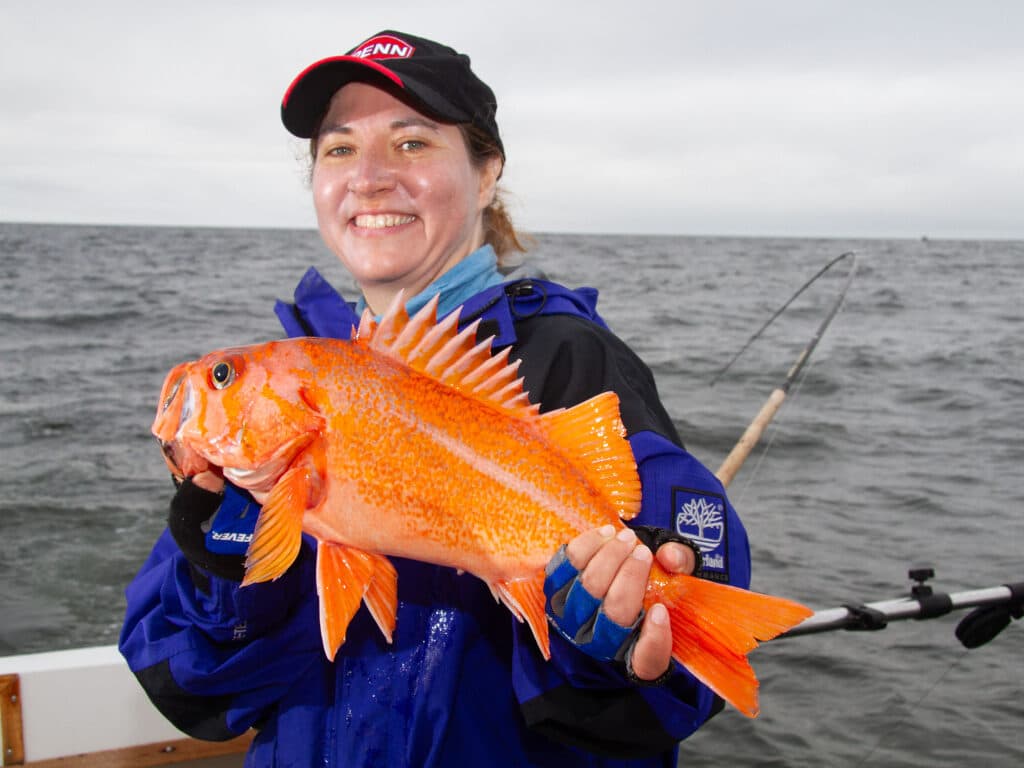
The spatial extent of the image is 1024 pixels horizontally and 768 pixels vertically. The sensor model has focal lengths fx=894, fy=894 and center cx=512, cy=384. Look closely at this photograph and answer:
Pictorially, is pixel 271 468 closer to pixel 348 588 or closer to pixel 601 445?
pixel 348 588

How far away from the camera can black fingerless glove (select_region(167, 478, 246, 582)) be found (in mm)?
2148

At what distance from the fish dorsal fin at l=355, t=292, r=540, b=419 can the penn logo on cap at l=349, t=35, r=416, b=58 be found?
1117mm

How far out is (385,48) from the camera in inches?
111

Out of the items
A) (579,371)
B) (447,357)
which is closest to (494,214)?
(579,371)

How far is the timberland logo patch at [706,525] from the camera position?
2.19 metres

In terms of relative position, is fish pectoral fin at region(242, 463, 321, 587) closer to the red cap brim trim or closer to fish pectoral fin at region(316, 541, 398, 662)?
fish pectoral fin at region(316, 541, 398, 662)

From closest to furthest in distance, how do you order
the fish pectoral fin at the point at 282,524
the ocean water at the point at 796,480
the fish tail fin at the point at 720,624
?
the fish tail fin at the point at 720,624 < the fish pectoral fin at the point at 282,524 < the ocean water at the point at 796,480

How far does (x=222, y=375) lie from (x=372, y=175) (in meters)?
1.03

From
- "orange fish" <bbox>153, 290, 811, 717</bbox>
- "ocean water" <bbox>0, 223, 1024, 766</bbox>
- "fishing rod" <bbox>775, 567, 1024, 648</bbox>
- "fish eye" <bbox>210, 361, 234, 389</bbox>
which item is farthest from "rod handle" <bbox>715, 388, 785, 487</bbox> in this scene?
"fish eye" <bbox>210, 361, 234, 389</bbox>

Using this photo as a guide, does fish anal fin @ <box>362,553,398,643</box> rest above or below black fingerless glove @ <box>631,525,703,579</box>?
below

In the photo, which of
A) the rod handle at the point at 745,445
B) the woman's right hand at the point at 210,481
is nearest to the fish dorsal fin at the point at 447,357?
the woman's right hand at the point at 210,481

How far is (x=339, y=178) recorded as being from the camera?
9.53 ft

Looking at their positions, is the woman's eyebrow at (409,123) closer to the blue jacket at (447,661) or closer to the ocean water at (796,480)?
the blue jacket at (447,661)

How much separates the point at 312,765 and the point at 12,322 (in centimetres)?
2475
